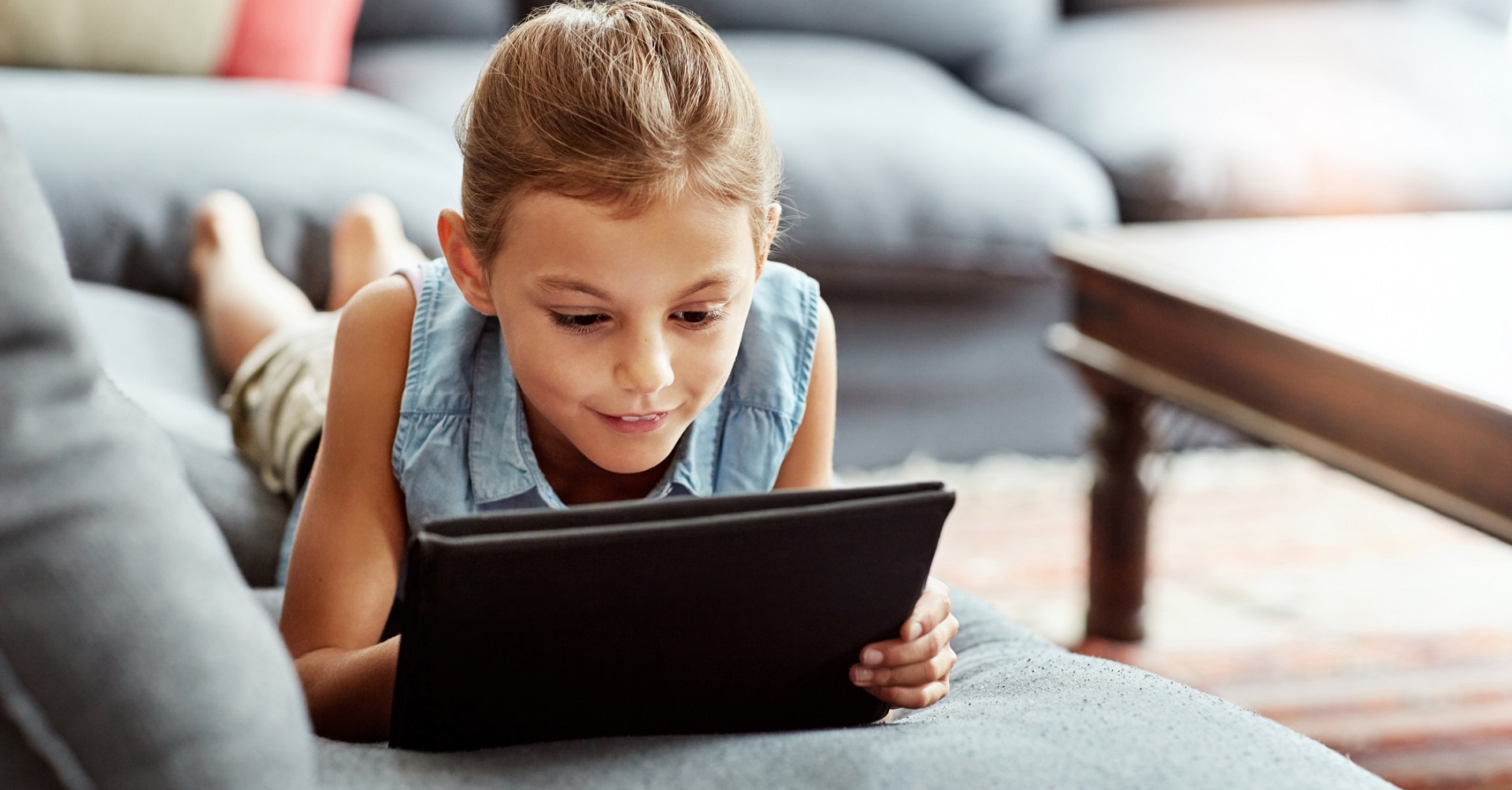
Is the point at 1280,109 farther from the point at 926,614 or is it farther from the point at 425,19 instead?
the point at 926,614

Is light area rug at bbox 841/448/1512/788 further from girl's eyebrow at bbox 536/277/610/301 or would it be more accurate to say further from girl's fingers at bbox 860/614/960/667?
girl's eyebrow at bbox 536/277/610/301

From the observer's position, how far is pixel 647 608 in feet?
1.88

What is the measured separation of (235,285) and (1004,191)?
1.10 metres

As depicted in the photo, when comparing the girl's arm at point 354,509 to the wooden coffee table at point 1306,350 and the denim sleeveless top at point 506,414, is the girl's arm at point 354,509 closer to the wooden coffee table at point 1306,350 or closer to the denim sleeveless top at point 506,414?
the denim sleeveless top at point 506,414

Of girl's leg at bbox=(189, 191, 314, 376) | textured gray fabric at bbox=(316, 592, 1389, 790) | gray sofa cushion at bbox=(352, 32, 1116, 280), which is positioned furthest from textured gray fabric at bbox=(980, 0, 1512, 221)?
textured gray fabric at bbox=(316, 592, 1389, 790)

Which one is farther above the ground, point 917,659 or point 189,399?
point 917,659

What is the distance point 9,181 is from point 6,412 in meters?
0.10

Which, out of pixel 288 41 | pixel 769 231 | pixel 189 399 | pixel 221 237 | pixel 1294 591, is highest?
pixel 769 231

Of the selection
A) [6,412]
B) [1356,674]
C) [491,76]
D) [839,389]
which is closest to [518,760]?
[6,412]

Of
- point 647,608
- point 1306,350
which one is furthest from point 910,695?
point 1306,350

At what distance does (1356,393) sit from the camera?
3.72 feet

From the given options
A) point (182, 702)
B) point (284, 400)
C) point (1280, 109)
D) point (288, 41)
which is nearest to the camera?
point (182, 702)

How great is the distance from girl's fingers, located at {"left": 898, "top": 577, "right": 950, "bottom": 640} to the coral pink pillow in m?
1.54

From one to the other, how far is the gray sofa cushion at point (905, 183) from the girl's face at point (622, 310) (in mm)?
1106
